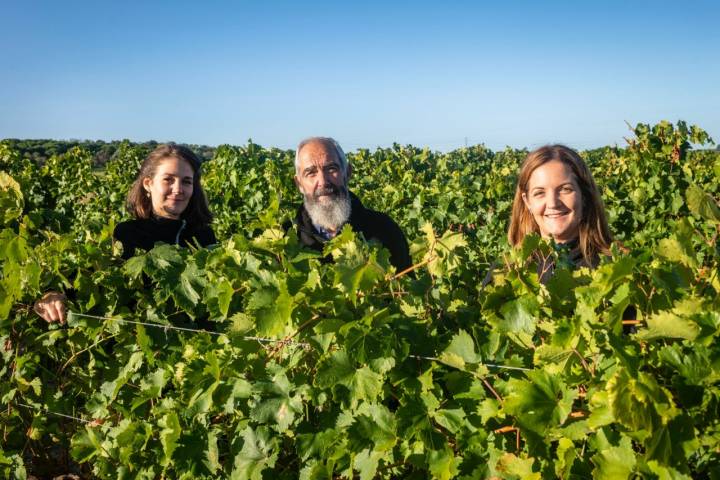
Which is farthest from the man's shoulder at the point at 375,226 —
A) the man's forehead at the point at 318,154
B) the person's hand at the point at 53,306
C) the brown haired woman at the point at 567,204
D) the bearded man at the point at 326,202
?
the person's hand at the point at 53,306

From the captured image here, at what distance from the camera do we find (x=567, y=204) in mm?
2750

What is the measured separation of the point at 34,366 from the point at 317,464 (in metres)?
1.78

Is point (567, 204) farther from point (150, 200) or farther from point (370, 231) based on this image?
point (150, 200)

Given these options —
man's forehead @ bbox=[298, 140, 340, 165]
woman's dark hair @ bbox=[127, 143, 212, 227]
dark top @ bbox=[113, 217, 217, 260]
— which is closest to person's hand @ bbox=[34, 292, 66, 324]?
dark top @ bbox=[113, 217, 217, 260]

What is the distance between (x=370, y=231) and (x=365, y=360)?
7.93ft

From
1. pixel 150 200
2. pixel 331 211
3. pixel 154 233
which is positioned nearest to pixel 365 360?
pixel 331 211

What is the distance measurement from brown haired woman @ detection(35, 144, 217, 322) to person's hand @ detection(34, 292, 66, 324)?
71cm

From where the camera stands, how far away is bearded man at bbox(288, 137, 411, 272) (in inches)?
145

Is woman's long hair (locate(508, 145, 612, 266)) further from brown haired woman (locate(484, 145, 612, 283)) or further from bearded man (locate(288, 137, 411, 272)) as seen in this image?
bearded man (locate(288, 137, 411, 272))

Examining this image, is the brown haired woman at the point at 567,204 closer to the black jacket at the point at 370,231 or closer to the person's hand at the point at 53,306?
the black jacket at the point at 370,231

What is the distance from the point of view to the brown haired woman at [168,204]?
3494 mm

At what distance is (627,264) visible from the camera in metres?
1.31

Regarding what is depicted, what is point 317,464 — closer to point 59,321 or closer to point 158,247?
point 158,247

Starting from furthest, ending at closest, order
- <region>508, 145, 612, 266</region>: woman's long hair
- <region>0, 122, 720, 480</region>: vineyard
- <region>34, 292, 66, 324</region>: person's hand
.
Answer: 1. <region>508, 145, 612, 266</region>: woman's long hair
2. <region>34, 292, 66, 324</region>: person's hand
3. <region>0, 122, 720, 480</region>: vineyard
